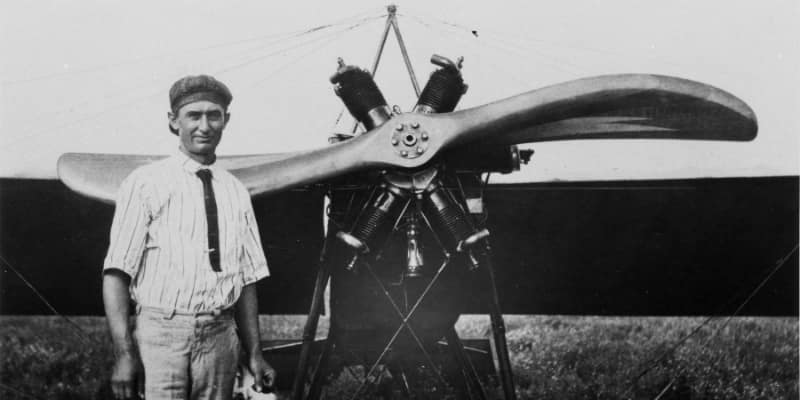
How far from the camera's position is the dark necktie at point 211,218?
240 cm

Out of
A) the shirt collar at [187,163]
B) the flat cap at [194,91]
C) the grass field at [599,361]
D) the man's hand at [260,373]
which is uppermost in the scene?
the flat cap at [194,91]

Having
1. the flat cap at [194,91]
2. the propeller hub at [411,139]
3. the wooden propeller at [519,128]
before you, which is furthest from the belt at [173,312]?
the propeller hub at [411,139]

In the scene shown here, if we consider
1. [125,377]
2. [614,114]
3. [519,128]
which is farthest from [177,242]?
[614,114]

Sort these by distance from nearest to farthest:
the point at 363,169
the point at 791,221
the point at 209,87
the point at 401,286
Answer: the point at 209,87 → the point at 363,169 → the point at 401,286 → the point at 791,221

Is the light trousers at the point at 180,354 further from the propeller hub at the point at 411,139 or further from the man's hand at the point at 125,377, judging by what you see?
the propeller hub at the point at 411,139

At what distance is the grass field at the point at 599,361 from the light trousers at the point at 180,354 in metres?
2.44

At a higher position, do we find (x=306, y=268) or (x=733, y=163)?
(x=733, y=163)

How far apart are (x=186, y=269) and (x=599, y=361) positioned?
4.75m

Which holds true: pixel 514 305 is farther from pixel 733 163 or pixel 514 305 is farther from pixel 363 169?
Answer: pixel 363 169

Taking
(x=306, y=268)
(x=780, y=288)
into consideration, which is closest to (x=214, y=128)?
(x=306, y=268)

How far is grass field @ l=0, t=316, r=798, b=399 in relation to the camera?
17.1ft

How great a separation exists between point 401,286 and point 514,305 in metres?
2.27

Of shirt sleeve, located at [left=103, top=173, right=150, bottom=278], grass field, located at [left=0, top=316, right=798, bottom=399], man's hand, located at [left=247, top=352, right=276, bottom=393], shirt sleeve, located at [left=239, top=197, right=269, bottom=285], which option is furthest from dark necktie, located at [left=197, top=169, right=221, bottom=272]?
grass field, located at [left=0, top=316, right=798, bottom=399]

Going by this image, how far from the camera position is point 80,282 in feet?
17.1
